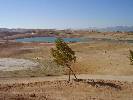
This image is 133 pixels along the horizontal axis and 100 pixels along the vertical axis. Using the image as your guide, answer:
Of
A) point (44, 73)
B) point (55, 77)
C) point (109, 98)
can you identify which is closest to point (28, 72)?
point (44, 73)

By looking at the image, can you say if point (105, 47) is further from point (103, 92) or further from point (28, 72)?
point (103, 92)

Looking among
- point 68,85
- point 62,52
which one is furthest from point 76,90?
point 62,52

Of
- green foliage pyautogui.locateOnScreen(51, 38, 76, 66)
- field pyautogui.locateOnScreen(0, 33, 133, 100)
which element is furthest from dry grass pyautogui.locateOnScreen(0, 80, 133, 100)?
green foliage pyautogui.locateOnScreen(51, 38, 76, 66)

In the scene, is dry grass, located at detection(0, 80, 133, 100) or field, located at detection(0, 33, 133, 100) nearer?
field, located at detection(0, 33, 133, 100)

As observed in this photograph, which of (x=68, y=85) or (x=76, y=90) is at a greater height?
(x=68, y=85)

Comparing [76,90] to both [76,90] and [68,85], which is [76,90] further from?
[68,85]

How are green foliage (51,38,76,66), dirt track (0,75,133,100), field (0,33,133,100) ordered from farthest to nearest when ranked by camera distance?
green foliage (51,38,76,66), dirt track (0,75,133,100), field (0,33,133,100)

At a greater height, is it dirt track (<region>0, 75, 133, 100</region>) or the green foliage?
the green foliage

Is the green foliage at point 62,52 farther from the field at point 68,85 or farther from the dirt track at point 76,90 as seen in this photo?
the dirt track at point 76,90

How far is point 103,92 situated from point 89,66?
28.6 metres

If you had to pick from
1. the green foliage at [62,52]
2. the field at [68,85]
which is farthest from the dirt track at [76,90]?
the green foliage at [62,52]

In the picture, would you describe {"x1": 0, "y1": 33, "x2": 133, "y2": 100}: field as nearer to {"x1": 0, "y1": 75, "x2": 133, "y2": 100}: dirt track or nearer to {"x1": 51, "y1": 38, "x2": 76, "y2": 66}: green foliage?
{"x1": 0, "y1": 75, "x2": 133, "y2": 100}: dirt track

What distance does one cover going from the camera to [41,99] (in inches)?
1358

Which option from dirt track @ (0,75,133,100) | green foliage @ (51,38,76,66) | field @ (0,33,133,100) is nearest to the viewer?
field @ (0,33,133,100)
